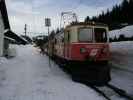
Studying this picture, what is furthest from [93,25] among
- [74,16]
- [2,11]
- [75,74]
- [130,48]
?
[2,11]

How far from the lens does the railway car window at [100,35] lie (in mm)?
13786

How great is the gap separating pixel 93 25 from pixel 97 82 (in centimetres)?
288

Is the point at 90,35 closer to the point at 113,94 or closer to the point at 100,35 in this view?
Result: the point at 100,35

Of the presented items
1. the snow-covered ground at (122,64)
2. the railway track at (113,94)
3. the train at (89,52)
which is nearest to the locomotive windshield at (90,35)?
the train at (89,52)

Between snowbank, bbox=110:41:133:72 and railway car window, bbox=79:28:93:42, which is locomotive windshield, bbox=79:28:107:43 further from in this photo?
snowbank, bbox=110:41:133:72

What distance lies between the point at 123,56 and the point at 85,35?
785 cm

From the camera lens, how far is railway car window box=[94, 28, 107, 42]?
13786 millimetres

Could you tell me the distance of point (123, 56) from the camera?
20.7 metres

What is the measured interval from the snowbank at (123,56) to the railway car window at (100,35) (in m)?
4.12

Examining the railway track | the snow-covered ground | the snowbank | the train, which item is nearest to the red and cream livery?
the train

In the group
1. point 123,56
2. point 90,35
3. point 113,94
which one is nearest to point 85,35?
point 90,35

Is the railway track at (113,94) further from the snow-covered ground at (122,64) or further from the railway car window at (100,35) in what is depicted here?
the railway car window at (100,35)

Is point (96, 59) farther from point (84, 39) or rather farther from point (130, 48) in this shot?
point (130, 48)

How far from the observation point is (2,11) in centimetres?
2928
